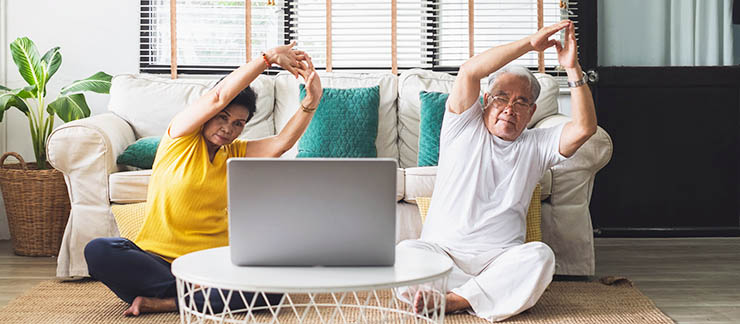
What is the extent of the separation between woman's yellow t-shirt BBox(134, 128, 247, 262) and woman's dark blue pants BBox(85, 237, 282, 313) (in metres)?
0.06

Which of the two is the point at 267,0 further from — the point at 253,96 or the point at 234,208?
the point at 234,208

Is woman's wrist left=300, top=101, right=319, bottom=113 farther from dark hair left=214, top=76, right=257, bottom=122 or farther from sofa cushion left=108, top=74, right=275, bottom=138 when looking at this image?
sofa cushion left=108, top=74, right=275, bottom=138

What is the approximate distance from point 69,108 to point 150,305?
1.62 metres

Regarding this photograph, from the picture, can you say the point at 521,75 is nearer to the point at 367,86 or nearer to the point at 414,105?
the point at 414,105

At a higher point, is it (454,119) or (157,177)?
(454,119)

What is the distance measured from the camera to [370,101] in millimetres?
3455

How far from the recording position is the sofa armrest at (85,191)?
2.92 metres

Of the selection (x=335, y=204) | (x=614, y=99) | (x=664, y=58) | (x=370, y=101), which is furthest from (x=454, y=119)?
(x=664, y=58)

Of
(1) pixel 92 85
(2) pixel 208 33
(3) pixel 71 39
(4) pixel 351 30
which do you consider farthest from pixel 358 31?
(3) pixel 71 39

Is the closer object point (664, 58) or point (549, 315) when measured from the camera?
point (549, 315)

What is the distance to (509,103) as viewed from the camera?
8.36 feet

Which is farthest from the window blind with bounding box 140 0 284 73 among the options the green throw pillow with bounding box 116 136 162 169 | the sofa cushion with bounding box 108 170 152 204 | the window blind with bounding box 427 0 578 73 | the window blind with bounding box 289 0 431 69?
the sofa cushion with bounding box 108 170 152 204

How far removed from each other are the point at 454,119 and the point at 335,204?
1215mm

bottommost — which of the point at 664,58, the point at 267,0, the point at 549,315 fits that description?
the point at 549,315
